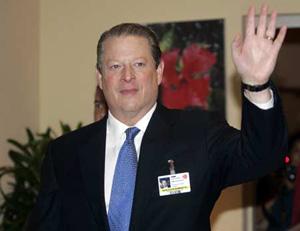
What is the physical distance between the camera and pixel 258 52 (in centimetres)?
167

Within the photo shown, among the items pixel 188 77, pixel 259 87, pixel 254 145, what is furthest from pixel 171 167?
pixel 188 77

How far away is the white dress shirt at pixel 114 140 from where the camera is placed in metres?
2.00

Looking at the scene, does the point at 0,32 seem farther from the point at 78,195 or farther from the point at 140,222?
the point at 140,222

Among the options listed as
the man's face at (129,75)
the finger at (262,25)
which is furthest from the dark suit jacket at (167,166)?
the finger at (262,25)

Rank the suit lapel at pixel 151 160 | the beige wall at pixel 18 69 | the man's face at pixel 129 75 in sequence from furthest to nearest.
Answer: the beige wall at pixel 18 69 < the man's face at pixel 129 75 < the suit lapel at pixel 151 160

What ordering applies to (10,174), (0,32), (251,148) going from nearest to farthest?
(251,148), (0,32), (10,174)

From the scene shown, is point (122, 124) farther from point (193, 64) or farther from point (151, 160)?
point (193, 64)

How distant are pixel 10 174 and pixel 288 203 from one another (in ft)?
7.05

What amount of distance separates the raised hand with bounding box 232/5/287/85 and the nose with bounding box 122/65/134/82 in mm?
414

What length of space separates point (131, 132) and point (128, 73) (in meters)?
0.22

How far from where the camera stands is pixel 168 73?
3660 millimetres

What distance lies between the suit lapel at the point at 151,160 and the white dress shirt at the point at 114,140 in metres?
0.03

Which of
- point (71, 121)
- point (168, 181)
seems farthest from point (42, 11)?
point (168, 181)

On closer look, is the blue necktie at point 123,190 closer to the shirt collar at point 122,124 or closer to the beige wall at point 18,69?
the shirt collar at point 122,124
